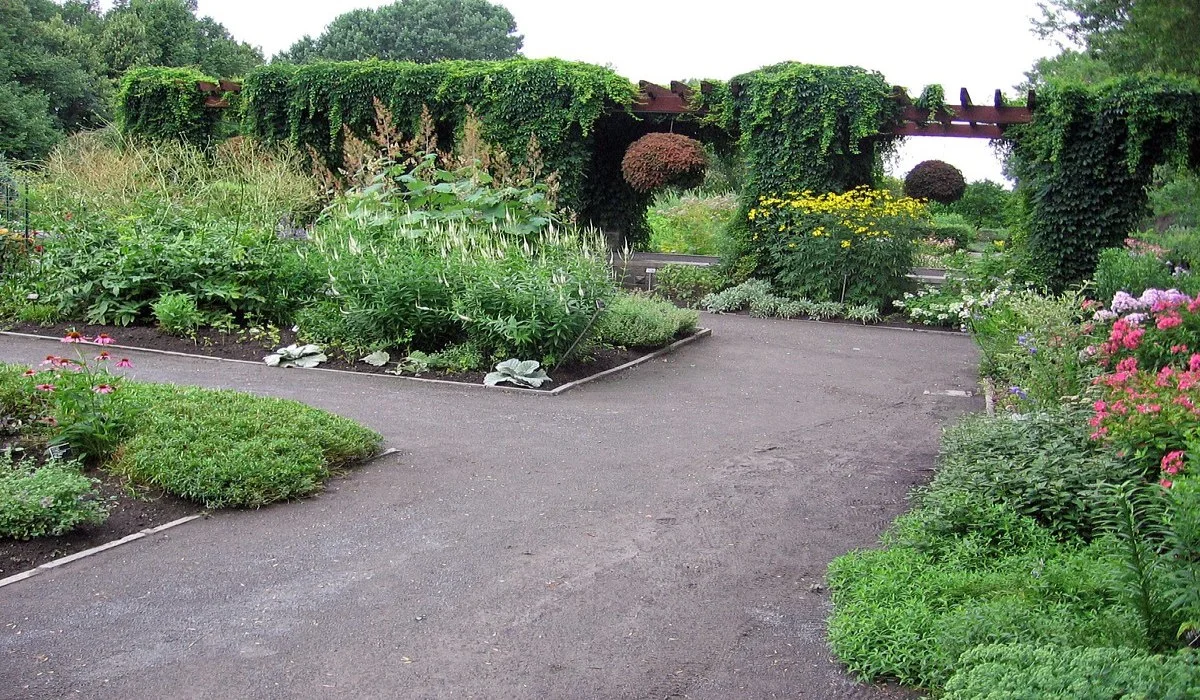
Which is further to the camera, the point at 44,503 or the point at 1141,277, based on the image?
the point at 1141,277

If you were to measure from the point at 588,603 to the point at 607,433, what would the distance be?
308 centimetres

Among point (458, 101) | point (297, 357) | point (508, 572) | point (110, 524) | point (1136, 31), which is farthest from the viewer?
point (458, 101)

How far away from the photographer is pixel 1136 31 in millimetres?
13219

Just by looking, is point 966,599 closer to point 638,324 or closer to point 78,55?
point 638,324

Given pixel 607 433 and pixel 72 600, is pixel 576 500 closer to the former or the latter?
pixel 607 433

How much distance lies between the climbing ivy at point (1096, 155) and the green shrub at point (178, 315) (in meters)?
11.2

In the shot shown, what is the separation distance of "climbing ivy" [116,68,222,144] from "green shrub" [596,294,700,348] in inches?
476

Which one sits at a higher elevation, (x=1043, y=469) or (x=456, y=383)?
(x=1043, y=469)

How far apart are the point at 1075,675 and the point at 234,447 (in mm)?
4292

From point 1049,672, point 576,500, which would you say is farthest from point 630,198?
point 1049,672

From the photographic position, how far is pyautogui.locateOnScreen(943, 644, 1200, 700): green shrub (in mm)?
2492

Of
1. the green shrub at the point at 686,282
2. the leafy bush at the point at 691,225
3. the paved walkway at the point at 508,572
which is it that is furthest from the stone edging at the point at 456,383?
the leafy bush at the point at 691,225

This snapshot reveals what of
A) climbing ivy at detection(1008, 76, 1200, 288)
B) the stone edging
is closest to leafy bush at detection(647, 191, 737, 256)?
climbing ivy at detection(1008, 76, 1200, 288)

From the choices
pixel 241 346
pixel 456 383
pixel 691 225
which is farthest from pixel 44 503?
pixel 691 225
